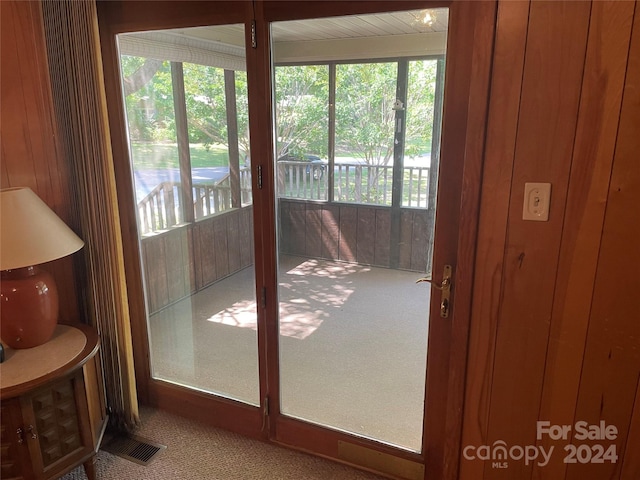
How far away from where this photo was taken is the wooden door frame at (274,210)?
1479 mm

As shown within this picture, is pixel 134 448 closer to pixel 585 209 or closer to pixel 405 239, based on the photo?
pixel 585 209

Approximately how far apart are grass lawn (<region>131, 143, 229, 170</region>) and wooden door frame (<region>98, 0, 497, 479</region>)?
0.11 metres

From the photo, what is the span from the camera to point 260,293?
207 cm

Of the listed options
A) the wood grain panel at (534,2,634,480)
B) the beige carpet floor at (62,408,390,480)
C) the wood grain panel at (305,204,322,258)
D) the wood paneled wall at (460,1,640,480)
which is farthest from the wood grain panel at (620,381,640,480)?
the wood grain panel at (305,204,322,258)

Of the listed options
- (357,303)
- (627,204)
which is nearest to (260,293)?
(627,204)

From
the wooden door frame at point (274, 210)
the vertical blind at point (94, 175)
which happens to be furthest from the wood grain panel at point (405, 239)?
the vertical blind at point (94, 175)

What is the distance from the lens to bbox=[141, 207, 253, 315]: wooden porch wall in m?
2.33

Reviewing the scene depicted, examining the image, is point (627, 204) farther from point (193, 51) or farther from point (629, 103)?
point (193, 51)

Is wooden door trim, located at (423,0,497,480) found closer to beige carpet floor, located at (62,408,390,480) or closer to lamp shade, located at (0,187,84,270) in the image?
beige carpet floor, located at (62,408,390,480)

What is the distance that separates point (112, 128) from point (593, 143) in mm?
2002

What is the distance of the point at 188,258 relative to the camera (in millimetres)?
2508

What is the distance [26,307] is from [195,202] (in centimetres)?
93

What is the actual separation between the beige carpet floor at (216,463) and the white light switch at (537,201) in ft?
4.40

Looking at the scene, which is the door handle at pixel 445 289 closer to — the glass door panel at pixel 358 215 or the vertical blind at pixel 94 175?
the glass door panel at pixel 358 215
